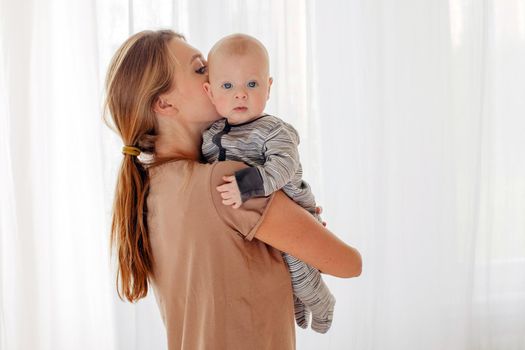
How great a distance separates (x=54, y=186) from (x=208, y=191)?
51.9 inches

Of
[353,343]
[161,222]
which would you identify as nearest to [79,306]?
[353,343]

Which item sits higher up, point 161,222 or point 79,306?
point 161,222

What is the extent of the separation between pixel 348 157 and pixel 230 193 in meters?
1.50

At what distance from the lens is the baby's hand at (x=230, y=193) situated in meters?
1.18

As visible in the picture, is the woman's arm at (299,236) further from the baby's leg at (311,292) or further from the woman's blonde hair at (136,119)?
the woman's blonde hair at (136,119)

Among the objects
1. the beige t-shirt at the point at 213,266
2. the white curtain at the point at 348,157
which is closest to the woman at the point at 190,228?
the beige t-shirt at the point at 213,266

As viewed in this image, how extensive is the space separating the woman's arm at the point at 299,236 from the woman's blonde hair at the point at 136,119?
0.26 m

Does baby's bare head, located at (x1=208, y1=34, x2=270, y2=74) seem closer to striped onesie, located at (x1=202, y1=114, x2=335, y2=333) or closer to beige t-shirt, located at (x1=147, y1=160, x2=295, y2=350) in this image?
striped onesie, located at (x1=202, y1=114, x2=335, y2=333)

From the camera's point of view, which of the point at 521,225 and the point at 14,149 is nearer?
the point at 14,149

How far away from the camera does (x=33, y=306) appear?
2.35m

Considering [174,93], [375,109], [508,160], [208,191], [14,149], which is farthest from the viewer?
[508,160]

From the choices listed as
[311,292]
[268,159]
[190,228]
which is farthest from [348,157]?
[190,228]

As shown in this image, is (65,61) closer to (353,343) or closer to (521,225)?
(353,343)

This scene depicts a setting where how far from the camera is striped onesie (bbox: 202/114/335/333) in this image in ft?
4.03
